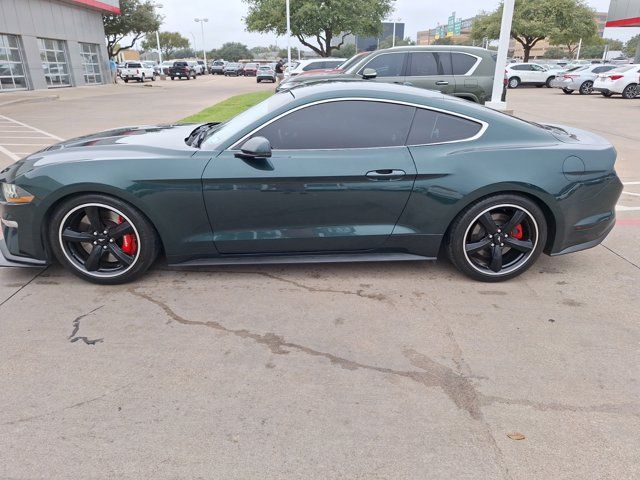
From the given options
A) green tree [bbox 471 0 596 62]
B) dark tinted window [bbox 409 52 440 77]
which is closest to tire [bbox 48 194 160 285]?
dark tinted window [bbox 409 52 440 77]

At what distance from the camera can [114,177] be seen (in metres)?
3.52

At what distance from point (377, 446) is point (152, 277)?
94.9 inches

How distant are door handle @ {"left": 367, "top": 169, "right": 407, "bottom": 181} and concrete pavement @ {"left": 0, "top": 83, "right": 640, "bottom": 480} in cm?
84

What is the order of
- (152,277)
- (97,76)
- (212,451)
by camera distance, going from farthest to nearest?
(97,76)
(152,277)
(212,451)

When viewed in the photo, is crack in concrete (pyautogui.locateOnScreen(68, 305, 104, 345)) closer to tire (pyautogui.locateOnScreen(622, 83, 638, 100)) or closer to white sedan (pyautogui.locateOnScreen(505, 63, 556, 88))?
tire (pyautogui.locateOnScreen(622, 83, 638, 100))

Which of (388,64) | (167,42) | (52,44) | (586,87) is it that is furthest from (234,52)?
(388,64)

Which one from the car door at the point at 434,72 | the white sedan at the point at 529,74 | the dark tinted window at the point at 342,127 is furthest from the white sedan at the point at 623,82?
the dark tinted window at the point at 342,127

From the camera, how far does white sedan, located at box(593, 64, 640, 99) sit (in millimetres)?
20320

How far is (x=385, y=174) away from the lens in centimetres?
359

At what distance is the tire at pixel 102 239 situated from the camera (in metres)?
3.60

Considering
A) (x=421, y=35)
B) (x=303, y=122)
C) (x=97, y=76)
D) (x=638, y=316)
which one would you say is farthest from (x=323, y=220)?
(x=421, y=35)

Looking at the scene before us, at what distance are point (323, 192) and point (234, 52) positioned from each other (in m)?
126

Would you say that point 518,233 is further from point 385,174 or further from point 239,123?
point 239,123

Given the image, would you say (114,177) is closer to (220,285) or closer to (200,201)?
(200,201)
